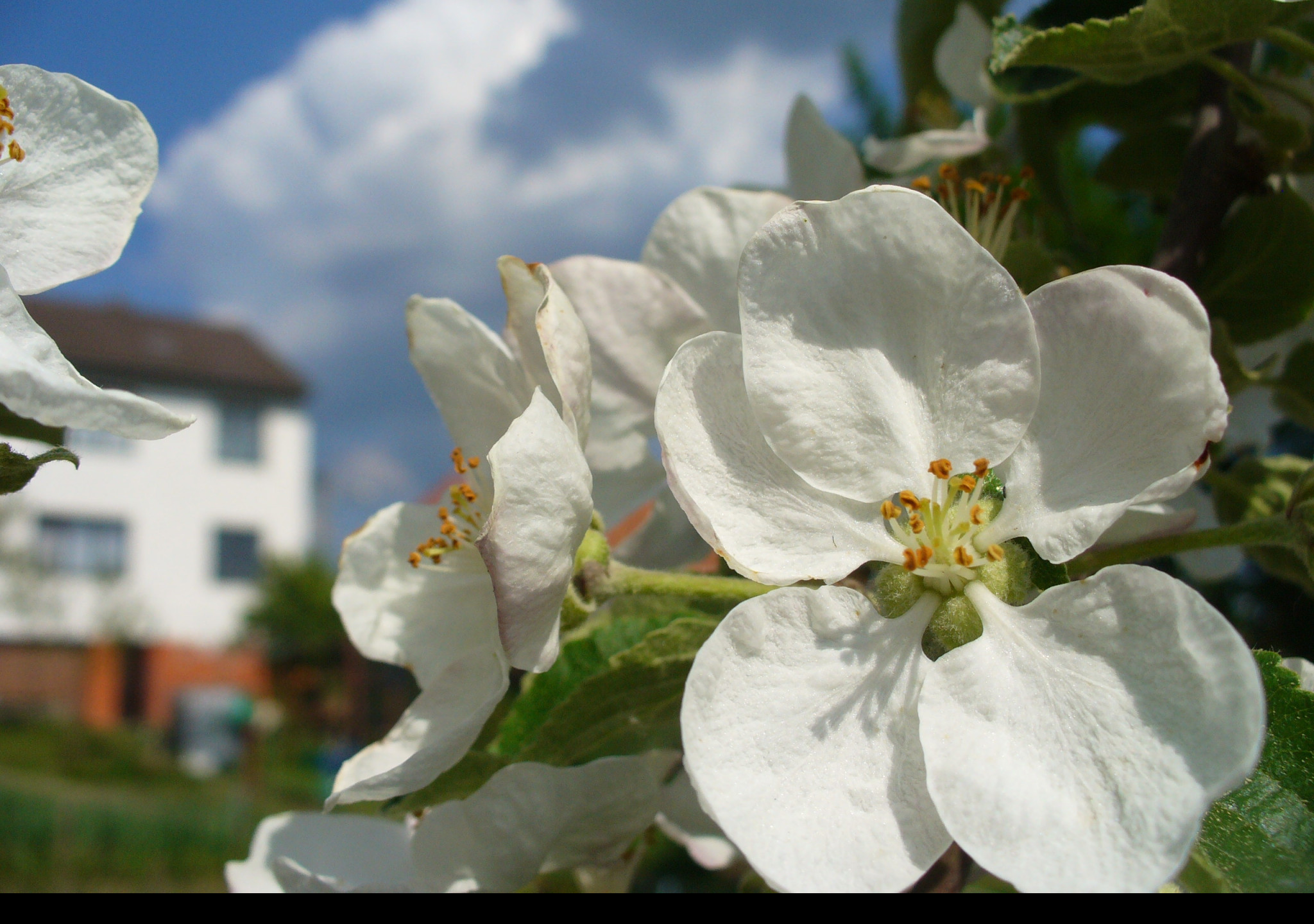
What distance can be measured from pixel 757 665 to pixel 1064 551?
0.69ft

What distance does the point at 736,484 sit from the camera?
703 millimetres

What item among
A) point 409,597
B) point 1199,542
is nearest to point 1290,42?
point 1199,542

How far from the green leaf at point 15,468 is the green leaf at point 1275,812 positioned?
0.68m

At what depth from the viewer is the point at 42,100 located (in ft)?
2.50

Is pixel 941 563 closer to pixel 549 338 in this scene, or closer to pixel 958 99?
pixel 549 338

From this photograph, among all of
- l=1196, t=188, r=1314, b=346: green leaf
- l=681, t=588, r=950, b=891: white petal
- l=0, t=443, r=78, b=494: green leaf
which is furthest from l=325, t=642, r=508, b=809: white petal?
l=1196, t=188, r=1314, b=346: green leaf

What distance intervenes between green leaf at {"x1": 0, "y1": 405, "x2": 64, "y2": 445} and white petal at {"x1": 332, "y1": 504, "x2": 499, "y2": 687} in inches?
9.3

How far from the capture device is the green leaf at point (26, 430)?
76cm

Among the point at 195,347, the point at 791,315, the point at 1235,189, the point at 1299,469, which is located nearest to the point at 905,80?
the point at 1235,189

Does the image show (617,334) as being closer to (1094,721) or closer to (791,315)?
(791,315)

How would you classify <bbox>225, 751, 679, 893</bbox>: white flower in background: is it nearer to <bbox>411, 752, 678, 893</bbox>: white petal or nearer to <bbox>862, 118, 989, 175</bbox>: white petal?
<bbox>411, 752, 678, 893</bbox>: white petal

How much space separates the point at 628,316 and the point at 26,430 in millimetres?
471

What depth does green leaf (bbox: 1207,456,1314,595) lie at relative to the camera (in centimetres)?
104

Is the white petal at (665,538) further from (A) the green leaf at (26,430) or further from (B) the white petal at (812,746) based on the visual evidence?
(A) the green leaf at (26,430)
